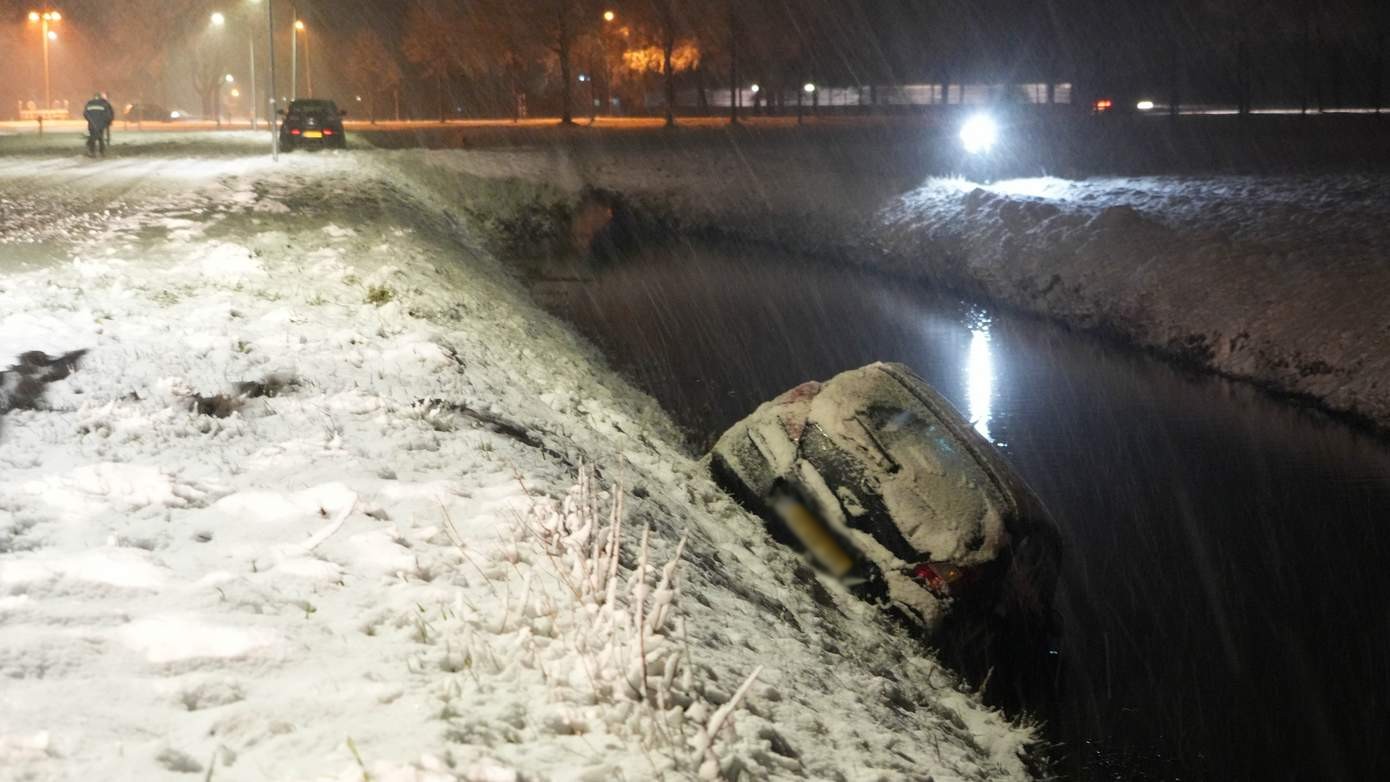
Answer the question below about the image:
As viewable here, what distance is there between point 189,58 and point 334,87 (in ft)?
47.8

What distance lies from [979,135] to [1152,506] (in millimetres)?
37413

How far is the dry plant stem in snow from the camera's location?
461 centimetres

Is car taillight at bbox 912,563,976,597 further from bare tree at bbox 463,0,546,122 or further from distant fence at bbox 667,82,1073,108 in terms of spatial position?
bare tree at bbox 463,0,546,122

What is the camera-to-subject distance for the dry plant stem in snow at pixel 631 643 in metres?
4.61

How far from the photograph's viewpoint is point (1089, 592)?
1023 cm

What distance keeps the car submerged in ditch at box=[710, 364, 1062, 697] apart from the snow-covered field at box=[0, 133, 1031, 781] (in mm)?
323

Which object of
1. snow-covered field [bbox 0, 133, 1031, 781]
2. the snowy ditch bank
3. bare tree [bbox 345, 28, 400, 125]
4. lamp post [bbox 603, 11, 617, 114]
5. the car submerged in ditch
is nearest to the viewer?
snow-covered field [bbox 0, 133, 1031, 781]

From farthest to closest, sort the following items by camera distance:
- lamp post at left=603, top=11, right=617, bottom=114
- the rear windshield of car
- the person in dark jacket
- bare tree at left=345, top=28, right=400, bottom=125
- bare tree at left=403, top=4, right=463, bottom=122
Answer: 1. bare tree at left=345, top=28, right=400, bottom=125
2. bare tree at left=403, top=4, right=463, bottom=122
3. lamp post at left=603, top=11, right=617, bottom=114
4. the rear windshield of car
5. the person in dark jacket

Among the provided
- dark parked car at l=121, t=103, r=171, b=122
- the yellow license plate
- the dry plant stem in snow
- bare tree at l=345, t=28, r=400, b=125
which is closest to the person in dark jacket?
the yellow license plate

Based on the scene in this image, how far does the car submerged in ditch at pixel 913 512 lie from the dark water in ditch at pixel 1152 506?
0.75 meters

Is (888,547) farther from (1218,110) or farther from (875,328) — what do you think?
(1218,110)

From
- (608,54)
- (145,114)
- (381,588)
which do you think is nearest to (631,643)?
(381,588)

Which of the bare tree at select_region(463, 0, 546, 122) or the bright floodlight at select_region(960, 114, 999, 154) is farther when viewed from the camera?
the bare tree at select_region(463, 0, 546, 122)

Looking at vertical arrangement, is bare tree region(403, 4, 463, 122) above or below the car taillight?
above
